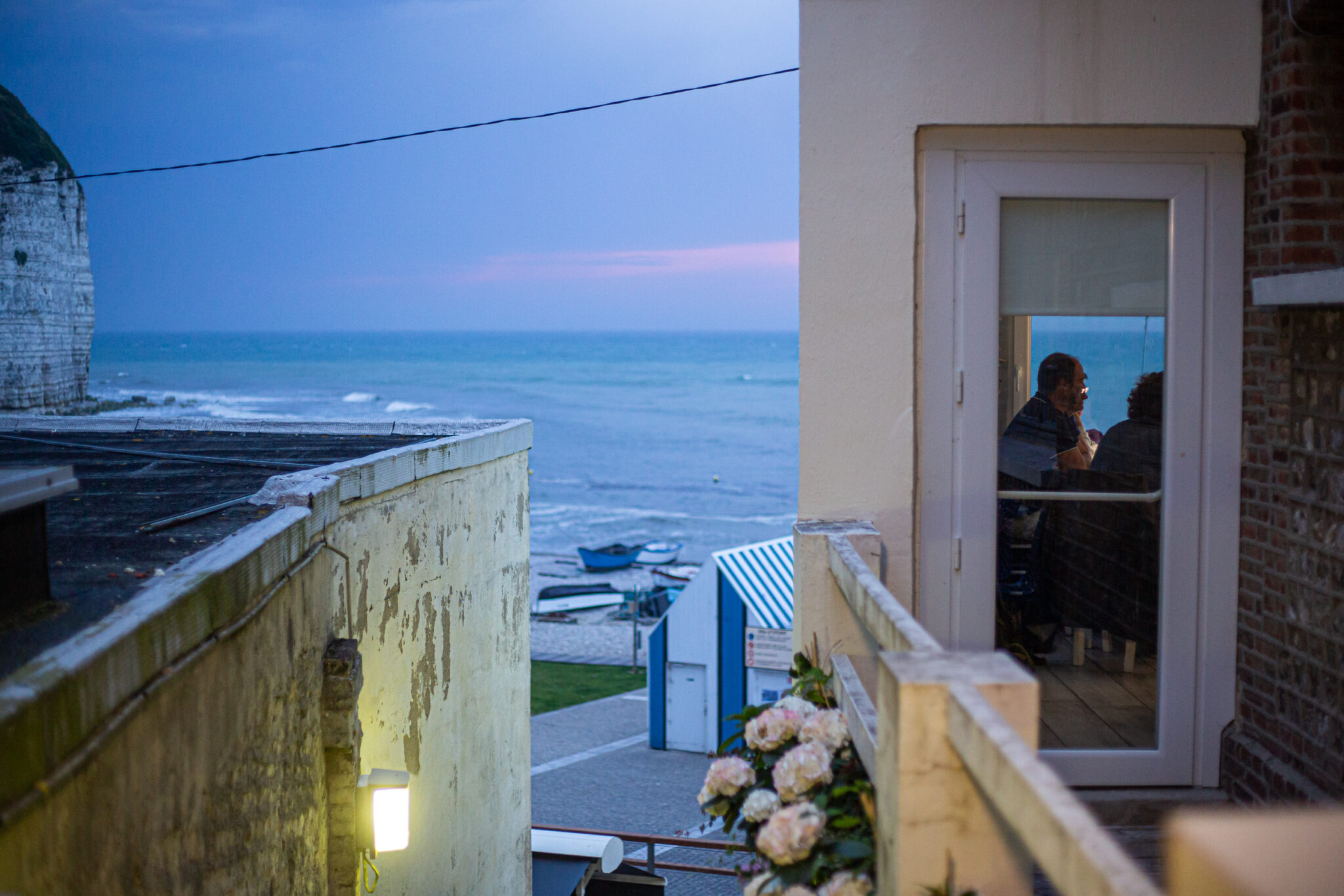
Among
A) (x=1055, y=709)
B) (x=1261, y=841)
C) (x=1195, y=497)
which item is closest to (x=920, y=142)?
(x=1195, y=497)

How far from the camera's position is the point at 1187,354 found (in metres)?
3.69

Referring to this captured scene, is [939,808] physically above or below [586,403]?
below

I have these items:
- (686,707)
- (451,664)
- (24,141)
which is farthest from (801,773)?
(24,141)

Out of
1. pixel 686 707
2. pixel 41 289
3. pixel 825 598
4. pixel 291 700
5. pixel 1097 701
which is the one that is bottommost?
pixel 686 707

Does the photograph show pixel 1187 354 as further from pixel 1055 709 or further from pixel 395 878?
pixel 395 878

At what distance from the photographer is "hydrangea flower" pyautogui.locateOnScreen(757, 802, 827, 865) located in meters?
2.39

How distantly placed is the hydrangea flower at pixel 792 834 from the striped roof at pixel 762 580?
11730 mm

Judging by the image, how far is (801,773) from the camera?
2.52 meters

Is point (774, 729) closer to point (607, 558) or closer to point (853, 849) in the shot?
point (853, 849)

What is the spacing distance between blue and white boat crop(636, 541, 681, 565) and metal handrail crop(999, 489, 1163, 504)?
97.7 ft

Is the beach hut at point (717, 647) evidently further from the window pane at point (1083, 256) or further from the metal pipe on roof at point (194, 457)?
the window pane at point (1083, 256)

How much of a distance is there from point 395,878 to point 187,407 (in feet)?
209

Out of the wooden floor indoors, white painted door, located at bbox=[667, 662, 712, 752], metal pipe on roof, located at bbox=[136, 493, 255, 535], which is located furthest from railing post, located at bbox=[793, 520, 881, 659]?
white painted door, located at bbox=[667, 662, 712, 752]

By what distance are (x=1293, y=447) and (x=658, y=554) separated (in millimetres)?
31239
